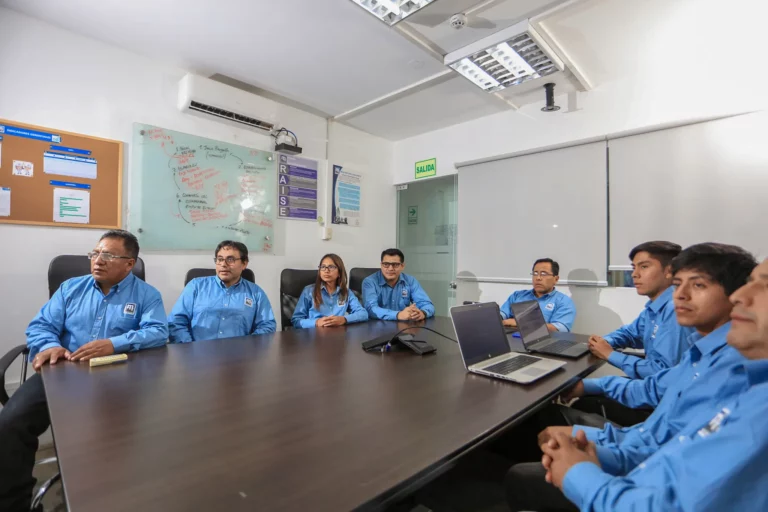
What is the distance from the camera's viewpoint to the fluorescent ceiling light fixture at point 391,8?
78.4 inches

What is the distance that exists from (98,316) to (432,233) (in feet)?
11.1

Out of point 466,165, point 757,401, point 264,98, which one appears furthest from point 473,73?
point 757,401

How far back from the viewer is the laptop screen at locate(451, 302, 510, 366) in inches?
54.6

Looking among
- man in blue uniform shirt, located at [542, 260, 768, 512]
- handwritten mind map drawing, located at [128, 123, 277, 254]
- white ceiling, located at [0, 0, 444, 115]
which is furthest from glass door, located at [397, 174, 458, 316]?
man in blue uniform shirt, located at [542, 260, 768, 512]

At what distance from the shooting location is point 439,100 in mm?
3432

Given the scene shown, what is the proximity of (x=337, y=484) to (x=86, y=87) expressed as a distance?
3094mm

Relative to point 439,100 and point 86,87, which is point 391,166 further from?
point 86,87

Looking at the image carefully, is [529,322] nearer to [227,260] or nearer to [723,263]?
[723,263]

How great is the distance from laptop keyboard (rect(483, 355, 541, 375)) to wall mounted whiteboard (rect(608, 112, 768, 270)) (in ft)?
6.29

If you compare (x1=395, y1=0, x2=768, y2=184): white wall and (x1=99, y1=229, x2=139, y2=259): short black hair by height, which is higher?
(x1=395, y1=0, x2=768, y2=184): white wall

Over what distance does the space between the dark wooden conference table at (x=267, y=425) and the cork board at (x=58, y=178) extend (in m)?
Answer: 1.58

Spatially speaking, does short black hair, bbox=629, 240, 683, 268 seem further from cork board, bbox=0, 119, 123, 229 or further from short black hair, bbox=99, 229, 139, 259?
cork board, bbox=0, 119, 123, 229

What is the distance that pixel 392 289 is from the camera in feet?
10.2

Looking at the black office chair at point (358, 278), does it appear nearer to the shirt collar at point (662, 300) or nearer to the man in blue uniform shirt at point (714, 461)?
the shirt collar at point (662, 300)
